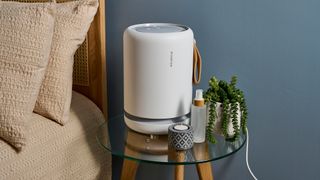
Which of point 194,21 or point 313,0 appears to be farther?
point 194,21

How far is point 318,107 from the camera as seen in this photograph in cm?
146

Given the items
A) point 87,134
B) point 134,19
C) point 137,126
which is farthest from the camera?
point 134,19

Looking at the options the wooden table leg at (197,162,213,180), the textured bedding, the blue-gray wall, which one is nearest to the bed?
the textured bedding

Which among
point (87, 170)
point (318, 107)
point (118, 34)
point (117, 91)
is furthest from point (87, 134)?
point (318, 107)

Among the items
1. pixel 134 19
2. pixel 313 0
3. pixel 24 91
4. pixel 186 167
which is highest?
pixel 313 0

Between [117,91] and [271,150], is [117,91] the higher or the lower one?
the higher one

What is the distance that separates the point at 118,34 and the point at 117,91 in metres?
0.22

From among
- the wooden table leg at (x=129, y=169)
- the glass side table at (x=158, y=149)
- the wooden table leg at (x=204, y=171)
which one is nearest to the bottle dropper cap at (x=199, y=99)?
the glass side table at (x=158, y=149)

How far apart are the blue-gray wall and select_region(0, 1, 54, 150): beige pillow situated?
1.34 ft

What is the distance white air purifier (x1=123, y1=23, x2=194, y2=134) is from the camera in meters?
1.27

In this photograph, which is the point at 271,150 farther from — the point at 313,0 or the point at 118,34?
the point at 118,34

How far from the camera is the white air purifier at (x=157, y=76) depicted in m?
1.27

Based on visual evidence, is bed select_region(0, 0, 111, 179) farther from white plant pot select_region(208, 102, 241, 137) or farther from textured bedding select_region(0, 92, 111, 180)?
white plant pot select_region(208, 102, 241, 137)

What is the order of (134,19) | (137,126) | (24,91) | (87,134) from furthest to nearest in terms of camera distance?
(134,19)
(87,134)
(137,126)
(24,91)
